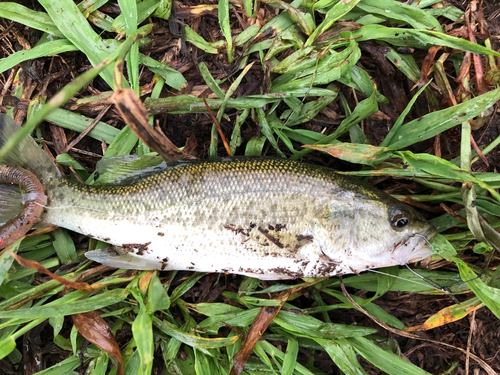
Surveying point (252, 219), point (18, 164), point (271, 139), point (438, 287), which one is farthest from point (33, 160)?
point (438, 287)

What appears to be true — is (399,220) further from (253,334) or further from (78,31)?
(78,31)

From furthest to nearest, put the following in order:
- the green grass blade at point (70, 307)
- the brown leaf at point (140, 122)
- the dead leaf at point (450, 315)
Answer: the dead leaf at point (450, 315), the green grass blade at point (70, 307), the brown leaf at point (140, 122)

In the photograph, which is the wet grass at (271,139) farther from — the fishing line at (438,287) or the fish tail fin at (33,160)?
the fish tail fin at (33,160)

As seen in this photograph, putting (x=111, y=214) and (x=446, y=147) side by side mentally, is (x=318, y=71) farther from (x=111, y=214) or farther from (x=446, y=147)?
(x=111, y=214)

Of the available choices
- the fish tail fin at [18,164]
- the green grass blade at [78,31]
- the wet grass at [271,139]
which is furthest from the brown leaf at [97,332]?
the green grass blade at [78,31]

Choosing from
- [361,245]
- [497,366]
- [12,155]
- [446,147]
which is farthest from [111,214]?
[497,366]

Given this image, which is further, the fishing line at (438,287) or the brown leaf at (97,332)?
the fishing line at (438,287)
